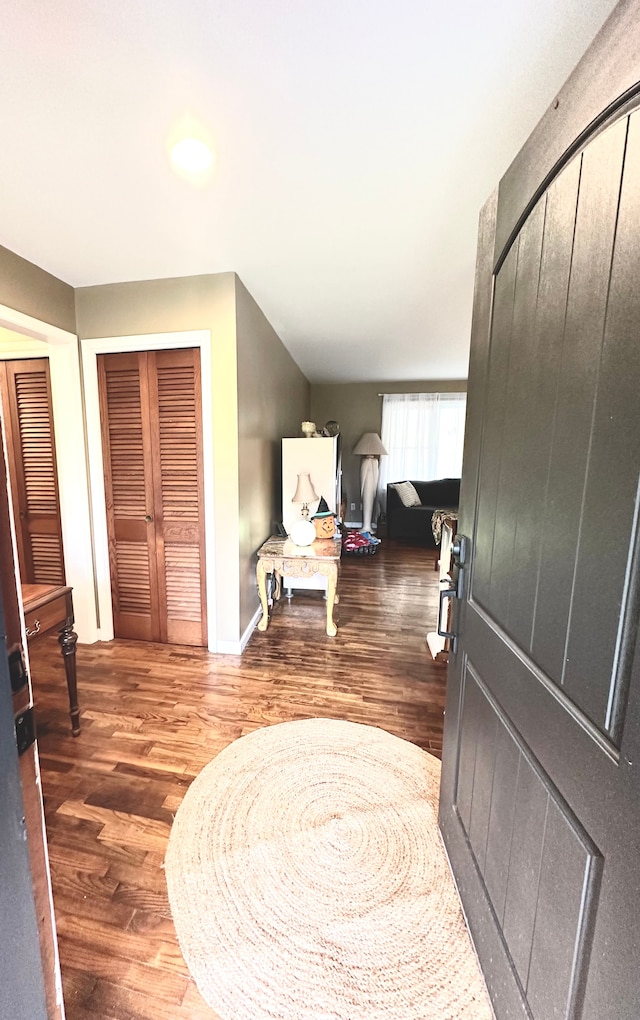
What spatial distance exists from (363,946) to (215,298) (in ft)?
9.50

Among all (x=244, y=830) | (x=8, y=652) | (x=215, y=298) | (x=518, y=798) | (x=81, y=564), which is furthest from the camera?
(x=81, y=564)

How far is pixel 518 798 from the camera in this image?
83 centimetres

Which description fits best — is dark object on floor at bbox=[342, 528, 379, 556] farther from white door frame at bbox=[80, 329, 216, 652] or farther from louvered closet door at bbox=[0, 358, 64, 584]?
louvered closet door at bbox=[0, 358, 64, 584]

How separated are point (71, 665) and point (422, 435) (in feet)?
18.2

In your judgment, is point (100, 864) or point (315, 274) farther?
point (315, 274)

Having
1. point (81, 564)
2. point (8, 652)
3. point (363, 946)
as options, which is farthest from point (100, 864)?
point (81, 564)

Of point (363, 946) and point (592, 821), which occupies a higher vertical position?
point (592, 821)

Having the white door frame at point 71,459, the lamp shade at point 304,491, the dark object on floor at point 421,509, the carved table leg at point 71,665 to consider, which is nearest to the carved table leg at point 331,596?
the lamp shade at point 304,491

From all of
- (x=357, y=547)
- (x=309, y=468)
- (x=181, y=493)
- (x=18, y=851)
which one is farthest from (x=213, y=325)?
(x=357, y=547)

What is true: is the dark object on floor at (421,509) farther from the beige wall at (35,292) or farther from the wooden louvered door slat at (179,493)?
the beige wall at (35,292)

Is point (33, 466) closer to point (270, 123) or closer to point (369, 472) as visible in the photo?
point (270, 123)

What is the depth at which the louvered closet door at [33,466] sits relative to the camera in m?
2.58

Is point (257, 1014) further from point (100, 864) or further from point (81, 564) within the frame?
point (81, 564)

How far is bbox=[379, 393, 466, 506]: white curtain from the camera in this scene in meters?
6.04
